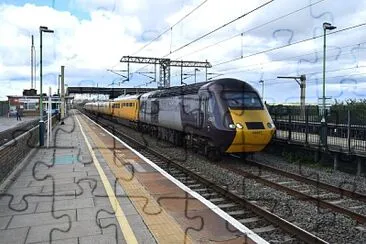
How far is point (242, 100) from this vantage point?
15.4 m

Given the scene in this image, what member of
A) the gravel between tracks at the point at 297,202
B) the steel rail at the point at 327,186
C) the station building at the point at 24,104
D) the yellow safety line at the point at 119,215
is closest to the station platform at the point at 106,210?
the yellow safety line at the point at 119,215

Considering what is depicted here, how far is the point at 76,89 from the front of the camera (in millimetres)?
97438

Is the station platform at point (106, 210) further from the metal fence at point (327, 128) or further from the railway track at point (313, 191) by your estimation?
the metal fence at point (327, 128)

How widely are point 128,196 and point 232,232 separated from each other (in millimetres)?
3139

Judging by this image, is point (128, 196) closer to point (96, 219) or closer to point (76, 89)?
point (96, 219)

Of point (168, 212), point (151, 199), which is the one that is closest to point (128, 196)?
point (151, 199)

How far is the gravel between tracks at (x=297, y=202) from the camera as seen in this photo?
24.2ft

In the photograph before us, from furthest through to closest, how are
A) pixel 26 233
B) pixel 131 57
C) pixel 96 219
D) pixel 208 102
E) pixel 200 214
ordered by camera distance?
pixel 131 57, pixel 208 102, pixel 200 214, pixel 96 219, pixel 26 233

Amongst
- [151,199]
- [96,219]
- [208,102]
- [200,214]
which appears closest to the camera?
[96,219]

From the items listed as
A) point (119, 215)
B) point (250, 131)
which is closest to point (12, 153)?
point (119, 215)

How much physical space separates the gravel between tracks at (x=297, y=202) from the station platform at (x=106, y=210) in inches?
54.7

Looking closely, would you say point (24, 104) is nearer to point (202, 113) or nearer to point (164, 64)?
point (164, 64)

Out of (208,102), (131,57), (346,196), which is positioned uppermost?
(131,57)

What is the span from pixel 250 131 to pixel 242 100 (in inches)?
49.4
